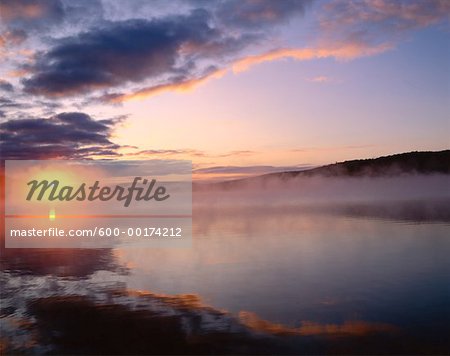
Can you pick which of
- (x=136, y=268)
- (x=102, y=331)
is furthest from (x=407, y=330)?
(x=136, y=268)

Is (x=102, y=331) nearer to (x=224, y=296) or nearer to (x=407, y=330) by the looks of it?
(x=224, y=296)

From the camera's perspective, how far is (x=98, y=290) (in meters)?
18.5

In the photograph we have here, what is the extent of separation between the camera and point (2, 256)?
29.0m

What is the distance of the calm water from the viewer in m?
12.5

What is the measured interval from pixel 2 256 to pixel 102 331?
19.1m

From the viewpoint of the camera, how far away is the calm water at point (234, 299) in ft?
41.1

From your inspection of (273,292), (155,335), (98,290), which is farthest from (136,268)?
(155,335)

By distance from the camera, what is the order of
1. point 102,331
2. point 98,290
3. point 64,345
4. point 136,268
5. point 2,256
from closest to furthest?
point 64,345
point 102,331
point 98,290
point 136,268
point 2,256

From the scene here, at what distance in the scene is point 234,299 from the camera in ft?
55.0

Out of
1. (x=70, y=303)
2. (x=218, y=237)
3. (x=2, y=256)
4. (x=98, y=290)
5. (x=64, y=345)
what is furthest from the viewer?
(x=218, y=237)

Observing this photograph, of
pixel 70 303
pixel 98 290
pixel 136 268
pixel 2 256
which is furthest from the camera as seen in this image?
pixel 2 256

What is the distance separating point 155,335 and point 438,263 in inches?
633

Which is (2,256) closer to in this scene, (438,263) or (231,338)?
(231,338)

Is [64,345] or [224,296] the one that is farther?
[224,296]
